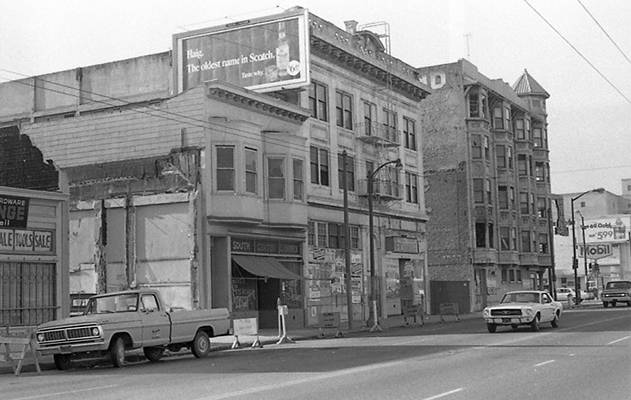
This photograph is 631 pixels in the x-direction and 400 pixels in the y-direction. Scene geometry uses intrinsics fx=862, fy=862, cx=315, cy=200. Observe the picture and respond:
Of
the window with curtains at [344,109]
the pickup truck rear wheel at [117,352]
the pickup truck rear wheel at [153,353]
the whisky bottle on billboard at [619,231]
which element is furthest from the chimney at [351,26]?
the whisky bottle on billboard at [619,231]

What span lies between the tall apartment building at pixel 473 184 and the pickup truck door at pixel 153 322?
37.9m

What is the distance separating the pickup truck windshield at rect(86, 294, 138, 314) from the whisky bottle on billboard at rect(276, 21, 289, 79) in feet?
65.0

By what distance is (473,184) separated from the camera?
61.6m

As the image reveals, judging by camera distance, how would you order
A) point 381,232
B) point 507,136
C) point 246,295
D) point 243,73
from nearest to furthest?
point 246,295
point 243,73
point 381,232
point 507,136

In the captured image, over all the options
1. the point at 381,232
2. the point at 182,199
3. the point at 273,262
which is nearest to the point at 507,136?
the point at 381,232

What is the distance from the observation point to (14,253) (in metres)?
25.7

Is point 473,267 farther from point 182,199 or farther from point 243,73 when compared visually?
point 182,199

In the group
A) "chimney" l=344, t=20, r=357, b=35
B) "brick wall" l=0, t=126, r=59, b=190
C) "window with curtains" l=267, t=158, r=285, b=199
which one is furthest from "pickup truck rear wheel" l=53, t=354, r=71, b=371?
"chimney" l=344, t=20, r=357, b=35

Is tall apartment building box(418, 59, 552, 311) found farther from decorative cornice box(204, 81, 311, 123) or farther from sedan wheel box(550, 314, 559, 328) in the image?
sedan wheel box(550, 314, 559, 328)

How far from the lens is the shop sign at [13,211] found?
25.2 meters

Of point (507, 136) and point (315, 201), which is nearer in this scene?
point (315, 201)

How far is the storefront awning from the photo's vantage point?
34.8m

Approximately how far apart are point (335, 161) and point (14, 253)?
20.1 meters

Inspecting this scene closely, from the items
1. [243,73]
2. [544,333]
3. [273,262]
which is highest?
[243,73]
